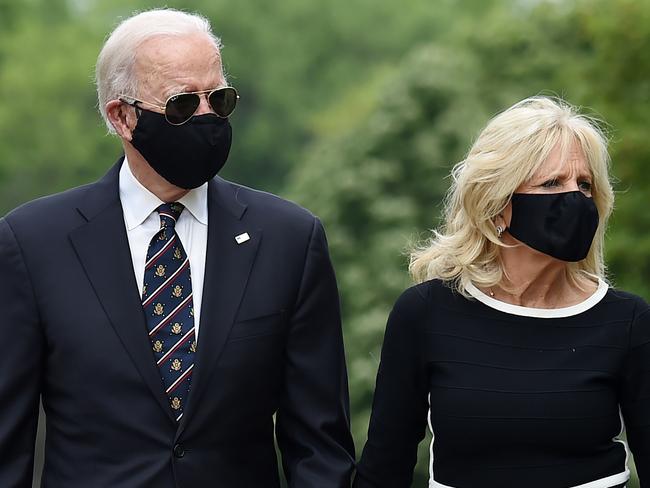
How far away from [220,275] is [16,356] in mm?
719

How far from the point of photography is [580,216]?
4855mm

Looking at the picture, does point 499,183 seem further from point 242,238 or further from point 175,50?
point 175,50

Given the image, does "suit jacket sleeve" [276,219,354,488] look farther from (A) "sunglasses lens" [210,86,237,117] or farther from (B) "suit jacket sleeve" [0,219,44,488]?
(B) "suit jacket sleeve" [0,219,44,488]

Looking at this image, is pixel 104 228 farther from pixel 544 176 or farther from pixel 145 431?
pixel 544 176

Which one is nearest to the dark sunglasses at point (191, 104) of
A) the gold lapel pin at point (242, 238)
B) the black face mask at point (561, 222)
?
the gold lapel pin at point (242, 238)

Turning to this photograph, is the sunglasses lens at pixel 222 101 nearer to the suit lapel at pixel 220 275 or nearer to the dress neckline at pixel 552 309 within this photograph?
the suit lapel at pixel 220 275

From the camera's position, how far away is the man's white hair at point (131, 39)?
513 centimetres

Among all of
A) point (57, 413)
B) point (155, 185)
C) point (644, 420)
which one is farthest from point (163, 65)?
point (644, 420)

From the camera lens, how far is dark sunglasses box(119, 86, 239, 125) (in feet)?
16.5

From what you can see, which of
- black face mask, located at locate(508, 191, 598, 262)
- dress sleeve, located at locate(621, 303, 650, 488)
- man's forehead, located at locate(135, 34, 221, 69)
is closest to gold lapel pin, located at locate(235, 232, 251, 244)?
man's forehead, located at locate(135, 34, 221, 69)

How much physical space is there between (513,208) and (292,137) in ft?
220

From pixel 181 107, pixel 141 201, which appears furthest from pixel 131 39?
pixel 141 201

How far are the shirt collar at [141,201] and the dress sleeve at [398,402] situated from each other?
0.75 meters

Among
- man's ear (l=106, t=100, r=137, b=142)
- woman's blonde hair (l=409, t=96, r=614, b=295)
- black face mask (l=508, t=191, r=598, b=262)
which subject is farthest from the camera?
man's ear (l=106, t=100, r=137, b=142)
